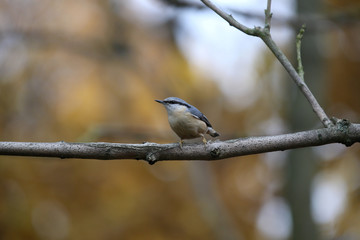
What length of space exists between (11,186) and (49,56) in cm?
327

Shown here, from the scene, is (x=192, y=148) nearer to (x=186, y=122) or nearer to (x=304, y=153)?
(x=186, y=122)

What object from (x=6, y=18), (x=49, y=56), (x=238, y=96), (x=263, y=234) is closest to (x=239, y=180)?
(x=263, y=234)

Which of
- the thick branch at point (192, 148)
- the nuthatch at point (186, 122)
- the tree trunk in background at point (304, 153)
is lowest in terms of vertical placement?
the thick branch at point (192, 148)

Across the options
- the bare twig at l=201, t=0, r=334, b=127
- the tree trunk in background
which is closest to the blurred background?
the tree trunk in background

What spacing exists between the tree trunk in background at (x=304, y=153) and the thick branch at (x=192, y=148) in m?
4.19

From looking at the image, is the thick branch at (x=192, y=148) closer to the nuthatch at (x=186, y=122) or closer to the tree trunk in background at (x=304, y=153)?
the nuthatch at (x=186, y=122)

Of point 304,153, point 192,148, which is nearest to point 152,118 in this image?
point 304,153

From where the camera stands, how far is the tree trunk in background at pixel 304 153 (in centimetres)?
618

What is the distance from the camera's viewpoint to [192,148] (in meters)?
2.58

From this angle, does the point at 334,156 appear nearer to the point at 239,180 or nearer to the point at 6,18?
the point at 239,180

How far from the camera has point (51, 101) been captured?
7527 millimetres

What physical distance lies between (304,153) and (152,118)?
373cm

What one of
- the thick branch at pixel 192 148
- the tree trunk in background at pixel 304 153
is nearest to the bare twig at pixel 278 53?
the thick branch at pixel 192 148

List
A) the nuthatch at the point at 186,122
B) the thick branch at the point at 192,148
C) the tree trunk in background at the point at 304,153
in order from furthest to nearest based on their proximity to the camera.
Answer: the tree trunk in background at the point at 304,153 < the nuthatch at the point at 186,122 < the thick branch at the point at 192,148
